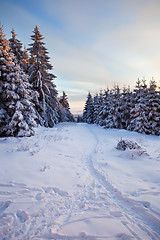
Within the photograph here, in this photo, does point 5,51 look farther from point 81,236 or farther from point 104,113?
point 104,113

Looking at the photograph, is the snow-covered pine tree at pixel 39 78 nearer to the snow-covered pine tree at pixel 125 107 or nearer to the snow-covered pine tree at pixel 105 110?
the snow-covered pine tree at pixel 105 110

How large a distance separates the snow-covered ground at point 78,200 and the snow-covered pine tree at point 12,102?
417cm

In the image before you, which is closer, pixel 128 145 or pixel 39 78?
pixel 128 145

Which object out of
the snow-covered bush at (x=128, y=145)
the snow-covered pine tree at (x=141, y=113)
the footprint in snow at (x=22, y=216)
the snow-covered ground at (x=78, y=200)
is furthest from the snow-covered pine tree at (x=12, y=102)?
the snow-covered pine tree at (x=141, y=113)

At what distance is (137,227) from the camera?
2326mm

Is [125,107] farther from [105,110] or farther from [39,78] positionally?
[39,78]

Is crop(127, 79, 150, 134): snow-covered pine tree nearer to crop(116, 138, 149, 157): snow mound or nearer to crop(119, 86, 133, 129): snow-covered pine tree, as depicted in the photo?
crop(119, 86, 133, 129): snow-covered pine tree

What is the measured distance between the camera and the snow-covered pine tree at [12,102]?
9.17 meters

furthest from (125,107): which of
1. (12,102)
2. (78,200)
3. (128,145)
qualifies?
(78,200)

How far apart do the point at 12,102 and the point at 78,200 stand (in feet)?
31.3

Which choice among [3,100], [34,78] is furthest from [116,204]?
[34,78]

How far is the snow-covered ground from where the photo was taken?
2203mm

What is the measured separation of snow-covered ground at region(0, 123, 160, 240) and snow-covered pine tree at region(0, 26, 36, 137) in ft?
13.7

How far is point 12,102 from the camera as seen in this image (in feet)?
30.5
